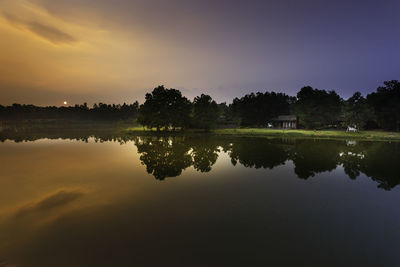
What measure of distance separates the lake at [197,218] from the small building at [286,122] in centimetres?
6576

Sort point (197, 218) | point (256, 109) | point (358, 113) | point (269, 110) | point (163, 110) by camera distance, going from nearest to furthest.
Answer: point (197, 218) → point (358, 113) → point (163, 110) → point (256, 109) → point (269, 110)

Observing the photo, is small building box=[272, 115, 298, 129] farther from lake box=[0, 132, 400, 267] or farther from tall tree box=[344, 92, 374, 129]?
lake box=[0, 132, 400, 267]

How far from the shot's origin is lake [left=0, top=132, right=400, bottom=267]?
262 inches

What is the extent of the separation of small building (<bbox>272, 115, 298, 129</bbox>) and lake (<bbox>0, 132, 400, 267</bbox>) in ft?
216

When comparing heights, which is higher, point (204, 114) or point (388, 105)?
point (388, 105)

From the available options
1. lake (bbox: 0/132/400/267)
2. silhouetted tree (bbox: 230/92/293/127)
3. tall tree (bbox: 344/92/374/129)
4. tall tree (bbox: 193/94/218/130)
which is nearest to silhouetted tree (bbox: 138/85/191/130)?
tall tree (bbox: 193/94/218/130)

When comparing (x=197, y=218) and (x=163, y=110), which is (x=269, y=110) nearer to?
(x=163, y=110)

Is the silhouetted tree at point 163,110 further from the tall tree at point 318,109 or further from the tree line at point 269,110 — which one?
the tall tree at point 318,109

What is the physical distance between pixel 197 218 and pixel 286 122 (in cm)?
8367

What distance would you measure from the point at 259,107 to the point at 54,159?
78.8 m

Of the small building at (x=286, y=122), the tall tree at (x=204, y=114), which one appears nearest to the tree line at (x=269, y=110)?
the tall tree at (x=204, y=114)

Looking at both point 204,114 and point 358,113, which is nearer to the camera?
point 358,113

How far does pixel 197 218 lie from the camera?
913 cm

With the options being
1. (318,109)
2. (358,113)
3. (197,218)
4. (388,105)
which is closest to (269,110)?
(318,109)
